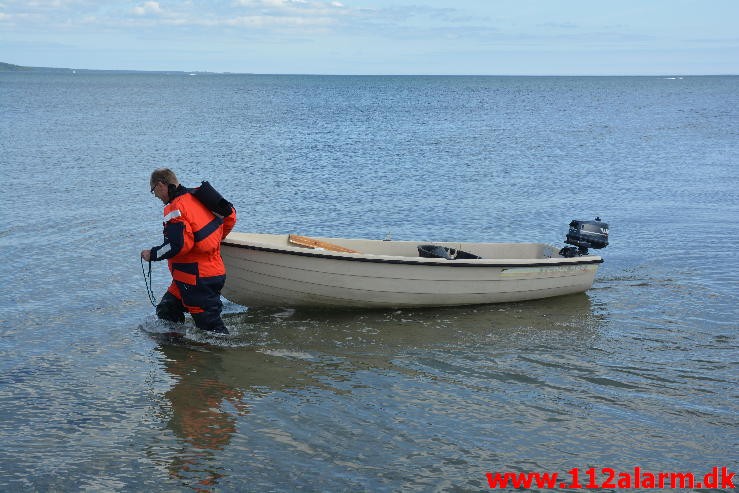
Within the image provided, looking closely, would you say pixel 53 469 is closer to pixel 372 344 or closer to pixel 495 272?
pixel 372 344

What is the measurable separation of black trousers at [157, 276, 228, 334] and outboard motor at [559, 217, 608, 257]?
5547 millimetres

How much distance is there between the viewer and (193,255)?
880cm

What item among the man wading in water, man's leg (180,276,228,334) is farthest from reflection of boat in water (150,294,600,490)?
the man wading in water

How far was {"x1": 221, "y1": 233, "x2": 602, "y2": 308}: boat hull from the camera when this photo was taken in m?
10.1

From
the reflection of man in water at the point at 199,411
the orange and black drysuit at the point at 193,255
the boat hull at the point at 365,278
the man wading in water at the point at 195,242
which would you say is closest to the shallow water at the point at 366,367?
the reflection of man in water at the point at 199,411

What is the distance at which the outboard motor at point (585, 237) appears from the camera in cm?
1216

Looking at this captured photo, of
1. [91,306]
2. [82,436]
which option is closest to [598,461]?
[82,436]

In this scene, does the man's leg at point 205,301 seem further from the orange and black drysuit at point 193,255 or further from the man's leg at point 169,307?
the man's leg at point 169,307

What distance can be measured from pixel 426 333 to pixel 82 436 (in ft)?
15.2

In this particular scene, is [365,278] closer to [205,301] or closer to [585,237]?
[205,301]

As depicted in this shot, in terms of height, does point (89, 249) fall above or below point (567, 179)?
below

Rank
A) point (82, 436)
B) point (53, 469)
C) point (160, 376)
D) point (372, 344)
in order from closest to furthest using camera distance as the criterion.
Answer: point (53, 469), point (82, 436), point (160, 376), point (372, 344)

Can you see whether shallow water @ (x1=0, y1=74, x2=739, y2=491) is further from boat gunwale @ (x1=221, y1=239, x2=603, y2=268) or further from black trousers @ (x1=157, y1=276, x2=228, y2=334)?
boat gunwale @ (x1=221, y1=239, x2=603, y2=268)

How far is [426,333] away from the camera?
10211mm
